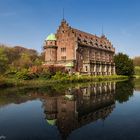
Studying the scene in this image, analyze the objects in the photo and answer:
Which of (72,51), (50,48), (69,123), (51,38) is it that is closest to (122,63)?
(72,51)

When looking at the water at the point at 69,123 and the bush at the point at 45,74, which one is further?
the bush at the point at 45,74

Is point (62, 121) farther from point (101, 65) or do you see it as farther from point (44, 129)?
point (101, 65)

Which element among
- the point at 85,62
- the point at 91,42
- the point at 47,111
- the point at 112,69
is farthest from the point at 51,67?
the point at 47,111

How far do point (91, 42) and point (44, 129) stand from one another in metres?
68.1

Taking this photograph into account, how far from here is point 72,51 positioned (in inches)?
2781

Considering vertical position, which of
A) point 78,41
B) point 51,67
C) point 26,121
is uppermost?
point 78,41

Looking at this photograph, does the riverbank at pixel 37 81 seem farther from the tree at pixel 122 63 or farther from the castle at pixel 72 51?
the tree at pixel 122 63

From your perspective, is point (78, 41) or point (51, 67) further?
point (78, 41)

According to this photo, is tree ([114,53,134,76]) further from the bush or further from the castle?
the bush

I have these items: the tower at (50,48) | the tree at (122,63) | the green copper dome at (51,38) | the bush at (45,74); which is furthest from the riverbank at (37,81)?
the tree at (122,63)

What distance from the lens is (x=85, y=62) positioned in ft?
237

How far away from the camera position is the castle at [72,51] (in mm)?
70188

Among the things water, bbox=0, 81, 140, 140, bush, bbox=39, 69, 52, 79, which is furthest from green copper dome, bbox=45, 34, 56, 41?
water, bbox=0, 81, 140, 140

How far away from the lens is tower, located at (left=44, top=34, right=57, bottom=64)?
243ft
